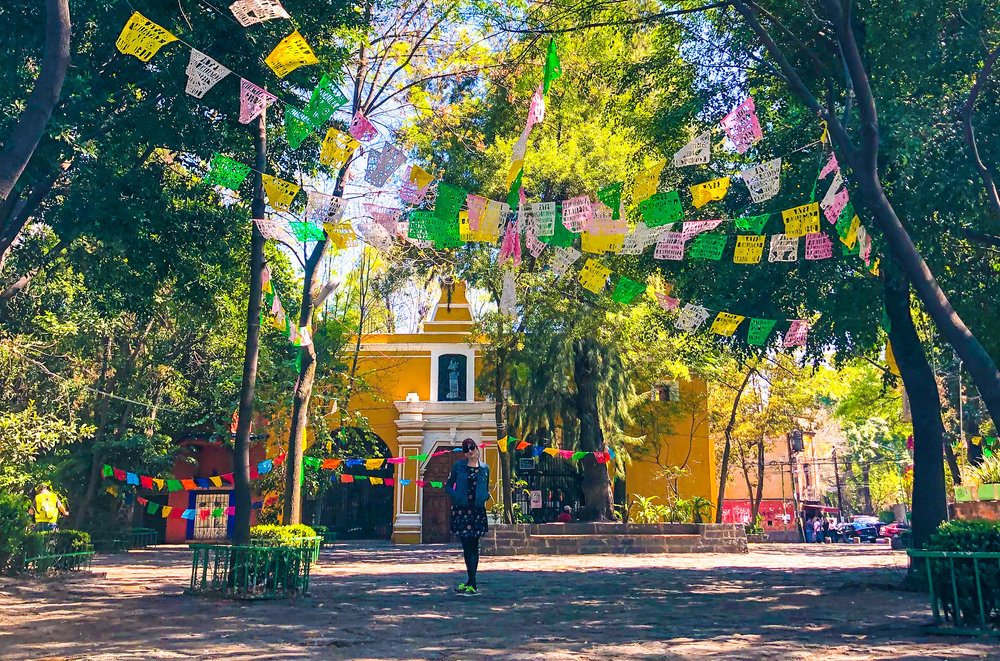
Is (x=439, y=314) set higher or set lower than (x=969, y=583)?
higher

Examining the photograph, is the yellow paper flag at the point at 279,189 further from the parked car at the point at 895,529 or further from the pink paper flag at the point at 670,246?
the parked car at the point at 895,529

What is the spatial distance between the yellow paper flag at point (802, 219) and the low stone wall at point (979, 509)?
198 inches

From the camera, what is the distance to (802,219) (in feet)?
33.5

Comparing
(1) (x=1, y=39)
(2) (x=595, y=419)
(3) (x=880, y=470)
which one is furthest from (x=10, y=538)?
(3) (x=880, y=470)

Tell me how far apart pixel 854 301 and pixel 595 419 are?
1171cm

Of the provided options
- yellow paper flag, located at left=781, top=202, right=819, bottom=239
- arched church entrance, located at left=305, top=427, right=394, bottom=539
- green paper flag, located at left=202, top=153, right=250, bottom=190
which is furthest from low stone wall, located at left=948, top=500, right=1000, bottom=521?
arched church entrance, located at left=305, top=427, right=394, bottom=539

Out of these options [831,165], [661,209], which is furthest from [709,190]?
[831,165]

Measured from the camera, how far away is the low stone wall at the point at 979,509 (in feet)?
38.2

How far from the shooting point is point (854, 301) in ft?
38.0

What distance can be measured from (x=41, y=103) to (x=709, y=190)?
791 centimetres

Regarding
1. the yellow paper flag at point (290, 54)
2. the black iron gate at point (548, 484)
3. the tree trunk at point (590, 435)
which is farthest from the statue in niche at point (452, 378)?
the yellow paper flag at point (290, 54)

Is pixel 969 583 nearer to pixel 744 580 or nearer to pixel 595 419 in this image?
pixel 744 580

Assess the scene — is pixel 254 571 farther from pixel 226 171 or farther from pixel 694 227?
pixel 694 227

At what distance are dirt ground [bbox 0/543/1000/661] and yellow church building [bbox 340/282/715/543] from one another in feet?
45.9
